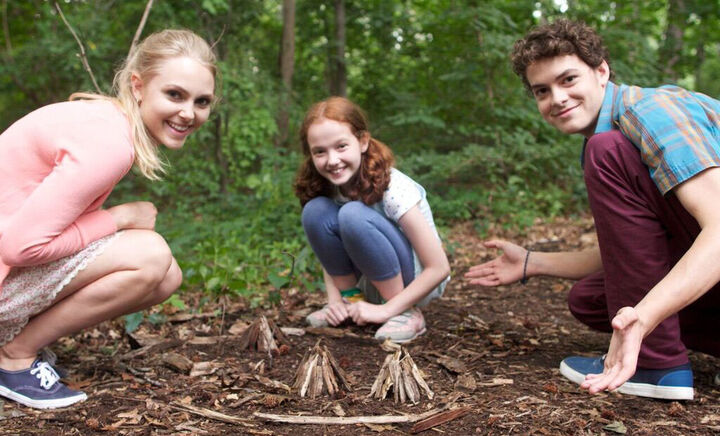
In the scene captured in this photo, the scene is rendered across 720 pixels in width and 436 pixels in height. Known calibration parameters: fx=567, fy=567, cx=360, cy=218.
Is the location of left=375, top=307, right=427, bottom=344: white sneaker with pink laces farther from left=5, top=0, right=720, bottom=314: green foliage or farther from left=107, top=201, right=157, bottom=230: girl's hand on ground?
left=5, top=0, right=720, bottom=314: green foliage

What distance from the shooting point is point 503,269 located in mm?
2562

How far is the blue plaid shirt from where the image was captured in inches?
65.6

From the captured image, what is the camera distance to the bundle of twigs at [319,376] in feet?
6.66

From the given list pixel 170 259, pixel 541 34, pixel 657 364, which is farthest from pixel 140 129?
pixel 657 364

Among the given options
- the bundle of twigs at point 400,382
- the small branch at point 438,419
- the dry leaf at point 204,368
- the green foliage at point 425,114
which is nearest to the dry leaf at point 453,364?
the bundle of twigs at point 400,382

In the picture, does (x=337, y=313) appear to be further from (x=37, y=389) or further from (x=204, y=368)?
(x=37, y=389)

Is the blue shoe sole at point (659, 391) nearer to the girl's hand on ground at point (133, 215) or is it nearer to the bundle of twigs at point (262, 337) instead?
the bundle of twigs at point (262, 337)

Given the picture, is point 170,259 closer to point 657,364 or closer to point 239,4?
point 657,364

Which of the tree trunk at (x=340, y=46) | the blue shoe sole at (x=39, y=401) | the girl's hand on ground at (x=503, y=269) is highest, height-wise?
the tree trunk at (x=340, y=46)

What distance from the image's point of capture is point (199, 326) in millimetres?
2904

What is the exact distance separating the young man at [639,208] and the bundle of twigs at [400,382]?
1.79 ft

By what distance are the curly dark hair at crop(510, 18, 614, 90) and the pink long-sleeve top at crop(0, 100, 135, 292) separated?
1522mm

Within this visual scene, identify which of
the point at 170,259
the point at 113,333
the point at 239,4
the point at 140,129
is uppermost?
the point at 239,4

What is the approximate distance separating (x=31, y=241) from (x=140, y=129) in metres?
0.53
